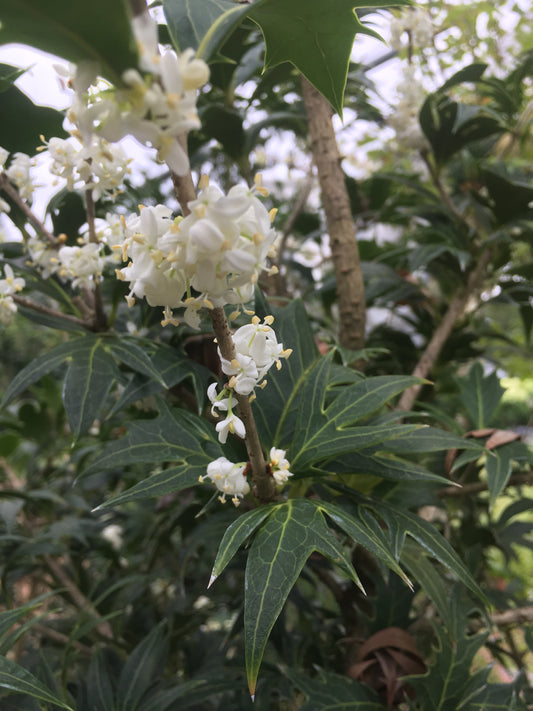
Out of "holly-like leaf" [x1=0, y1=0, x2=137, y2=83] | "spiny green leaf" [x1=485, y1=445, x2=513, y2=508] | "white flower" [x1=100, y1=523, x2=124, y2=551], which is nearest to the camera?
"holly-like leaf" [x1=0, y1=0, x2=137, y2=83]

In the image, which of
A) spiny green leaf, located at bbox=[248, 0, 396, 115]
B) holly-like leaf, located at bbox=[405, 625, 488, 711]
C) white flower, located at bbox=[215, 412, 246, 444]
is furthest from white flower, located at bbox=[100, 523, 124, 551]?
spiny green leaf, located at bbox=[248, 0, 396, 115]

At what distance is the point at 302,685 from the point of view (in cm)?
52

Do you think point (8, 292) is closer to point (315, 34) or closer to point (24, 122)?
point (24, 122)

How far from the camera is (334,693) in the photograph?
525 millimetres

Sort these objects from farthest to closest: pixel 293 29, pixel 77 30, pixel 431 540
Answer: pixel 431 540 → pixel 293 29 → pixel 77 30

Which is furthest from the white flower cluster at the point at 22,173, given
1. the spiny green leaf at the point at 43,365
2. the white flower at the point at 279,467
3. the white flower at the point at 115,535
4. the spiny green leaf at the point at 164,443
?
the white flower at the point at 115,535

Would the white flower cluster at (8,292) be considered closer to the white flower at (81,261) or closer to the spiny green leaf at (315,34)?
the white flower at (81,261)

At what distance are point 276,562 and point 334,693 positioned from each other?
260 mm

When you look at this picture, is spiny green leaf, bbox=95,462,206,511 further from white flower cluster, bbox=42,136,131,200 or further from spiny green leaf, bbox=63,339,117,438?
white flower cluster, bbox=42,136,131,200

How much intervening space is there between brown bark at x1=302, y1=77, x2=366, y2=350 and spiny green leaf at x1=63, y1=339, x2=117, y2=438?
1.14 feet

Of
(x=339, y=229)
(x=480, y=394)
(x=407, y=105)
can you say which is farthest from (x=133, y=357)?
(x=407, y=105)

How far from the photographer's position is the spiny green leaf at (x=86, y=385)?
19.0 inches

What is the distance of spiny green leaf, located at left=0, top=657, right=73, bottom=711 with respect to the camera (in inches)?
14.7

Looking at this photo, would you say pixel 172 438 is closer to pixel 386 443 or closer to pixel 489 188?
pixel 386 443
